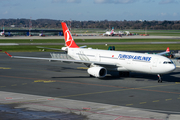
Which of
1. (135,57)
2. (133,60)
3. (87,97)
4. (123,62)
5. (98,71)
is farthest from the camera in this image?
(123,62)

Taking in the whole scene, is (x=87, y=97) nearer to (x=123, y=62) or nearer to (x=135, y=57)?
(x=123, y=62)

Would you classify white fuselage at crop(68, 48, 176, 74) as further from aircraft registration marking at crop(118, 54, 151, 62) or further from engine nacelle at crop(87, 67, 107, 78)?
engine nacelle at crop(87, 67, 107, 78)

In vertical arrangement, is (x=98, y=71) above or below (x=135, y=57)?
below

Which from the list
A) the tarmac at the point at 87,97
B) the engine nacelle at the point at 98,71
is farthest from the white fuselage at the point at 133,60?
the tarmac at the point at 87,97

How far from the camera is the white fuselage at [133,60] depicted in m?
39.0

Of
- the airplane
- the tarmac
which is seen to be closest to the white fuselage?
the airplane

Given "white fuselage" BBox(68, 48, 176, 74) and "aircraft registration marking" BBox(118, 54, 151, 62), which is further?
"aircraft registration marking" BBox(118, 54, 151, 62)

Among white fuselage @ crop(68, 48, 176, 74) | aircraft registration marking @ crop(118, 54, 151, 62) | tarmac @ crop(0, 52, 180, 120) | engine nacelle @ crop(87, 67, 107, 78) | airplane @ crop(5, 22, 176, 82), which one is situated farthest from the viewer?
engine nacelle @ crop(87, 67, 107, 78)

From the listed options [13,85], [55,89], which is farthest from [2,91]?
[55,89]

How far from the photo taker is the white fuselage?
1537 inches

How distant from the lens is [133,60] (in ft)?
138

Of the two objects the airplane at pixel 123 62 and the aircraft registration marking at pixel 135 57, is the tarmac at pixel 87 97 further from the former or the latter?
the aircraft registration marking at pixel 135 57

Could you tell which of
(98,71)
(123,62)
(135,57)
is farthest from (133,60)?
(98,71)

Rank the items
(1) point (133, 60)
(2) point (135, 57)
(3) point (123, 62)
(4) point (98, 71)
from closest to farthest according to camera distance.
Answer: (1) point (133, 60), (2) point (135, 57), (4) point (98, 71), (3) point (123, 62)
